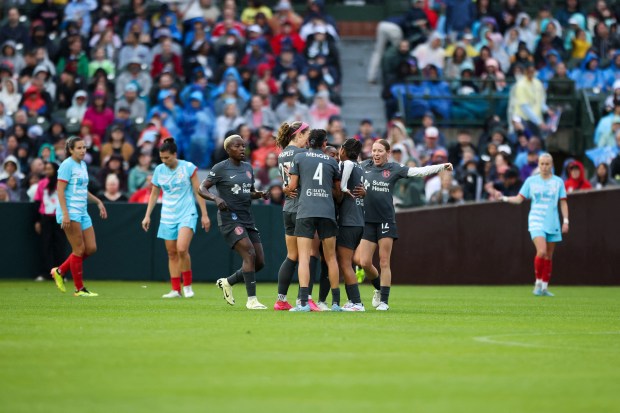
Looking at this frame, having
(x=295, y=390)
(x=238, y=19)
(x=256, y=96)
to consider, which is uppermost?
(x=238, y=19)

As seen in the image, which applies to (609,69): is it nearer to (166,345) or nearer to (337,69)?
(337,69)

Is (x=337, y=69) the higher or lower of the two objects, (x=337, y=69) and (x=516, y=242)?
the higher

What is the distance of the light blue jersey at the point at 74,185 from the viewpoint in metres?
18.4

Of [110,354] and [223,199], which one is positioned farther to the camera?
[223,199]

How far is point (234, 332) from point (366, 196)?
4.13m

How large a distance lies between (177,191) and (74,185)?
4.86ft

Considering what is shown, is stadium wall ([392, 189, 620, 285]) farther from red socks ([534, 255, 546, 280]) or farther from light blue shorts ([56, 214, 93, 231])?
light blue shorts ([56, 214, 93, 231])

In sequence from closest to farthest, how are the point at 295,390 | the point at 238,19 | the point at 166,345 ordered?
the point at 295,390
the point at 166,345
the point at 238,19

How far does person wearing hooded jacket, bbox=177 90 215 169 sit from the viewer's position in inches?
1097

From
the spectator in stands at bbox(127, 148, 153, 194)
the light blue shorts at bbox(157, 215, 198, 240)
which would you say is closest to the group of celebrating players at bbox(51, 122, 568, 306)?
the light blue shorts at bbox(157, 215, 198, 240)

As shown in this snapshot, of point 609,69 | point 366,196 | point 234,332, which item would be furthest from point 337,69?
point 234,332

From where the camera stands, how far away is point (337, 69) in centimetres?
3094

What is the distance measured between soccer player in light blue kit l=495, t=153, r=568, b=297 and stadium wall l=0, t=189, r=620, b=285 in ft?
12.4

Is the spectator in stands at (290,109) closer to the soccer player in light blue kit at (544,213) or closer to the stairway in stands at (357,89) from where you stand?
the stairway in stands at (357,89)
